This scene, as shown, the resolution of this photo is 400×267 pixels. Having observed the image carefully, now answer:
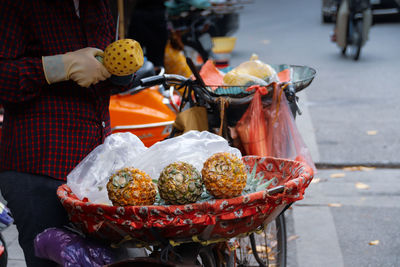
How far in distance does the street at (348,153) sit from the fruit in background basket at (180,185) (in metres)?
2.13

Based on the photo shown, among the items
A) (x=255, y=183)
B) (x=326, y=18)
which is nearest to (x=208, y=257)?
(x=255, y=183)

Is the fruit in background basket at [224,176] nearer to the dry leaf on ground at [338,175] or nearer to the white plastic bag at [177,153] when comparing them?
the white plastic bag at [177,153]

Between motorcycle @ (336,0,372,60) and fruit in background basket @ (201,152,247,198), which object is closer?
fruit in background basket @ (201,152,247,198)

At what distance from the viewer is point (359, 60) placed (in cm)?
1062

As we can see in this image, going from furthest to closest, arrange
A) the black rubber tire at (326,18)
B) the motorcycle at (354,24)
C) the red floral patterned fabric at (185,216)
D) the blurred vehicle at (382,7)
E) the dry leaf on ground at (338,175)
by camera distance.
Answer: the black rubber tire at (326,18)
the blurred vehicle at (382,7)
the motorcycle at (354,24)
the dry leaf on ground at (338,175)
the red floral patterned fabric at (185,216)

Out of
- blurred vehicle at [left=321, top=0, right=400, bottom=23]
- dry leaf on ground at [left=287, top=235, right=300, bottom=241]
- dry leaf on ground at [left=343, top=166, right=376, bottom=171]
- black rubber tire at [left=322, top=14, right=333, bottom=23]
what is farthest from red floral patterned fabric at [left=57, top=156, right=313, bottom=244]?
black rubber tire at [left=322, top=14, right=333, bottom=23]

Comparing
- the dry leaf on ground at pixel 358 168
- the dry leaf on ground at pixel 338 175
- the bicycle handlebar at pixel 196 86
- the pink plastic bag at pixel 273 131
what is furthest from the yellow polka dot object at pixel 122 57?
the dry leaf on ground at pixel 358 168

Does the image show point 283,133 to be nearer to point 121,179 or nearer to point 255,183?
point 255,183

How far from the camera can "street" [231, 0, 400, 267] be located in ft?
12.6

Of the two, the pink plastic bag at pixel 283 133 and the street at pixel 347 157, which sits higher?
the pink plastic bag at pixel 283 133

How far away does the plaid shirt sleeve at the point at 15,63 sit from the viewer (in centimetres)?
189

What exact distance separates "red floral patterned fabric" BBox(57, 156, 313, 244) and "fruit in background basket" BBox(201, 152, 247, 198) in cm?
6

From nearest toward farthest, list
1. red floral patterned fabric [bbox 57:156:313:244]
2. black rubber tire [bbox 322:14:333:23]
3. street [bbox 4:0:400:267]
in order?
1. red floral patterned fabric [bbox 57:156:313:244]
2. street [bbox 4:0:400:267]
3. black rubber tire [bbox 322:14:333:23]

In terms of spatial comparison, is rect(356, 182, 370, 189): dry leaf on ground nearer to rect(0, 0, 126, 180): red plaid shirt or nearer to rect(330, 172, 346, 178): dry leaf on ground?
rect(330, 172, 346, 178): dry leaf on ground
